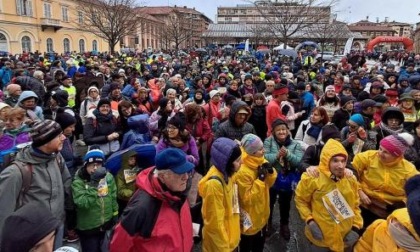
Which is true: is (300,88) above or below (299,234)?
above

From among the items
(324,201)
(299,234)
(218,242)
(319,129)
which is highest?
(319,129)

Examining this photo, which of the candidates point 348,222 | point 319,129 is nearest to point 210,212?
point 348,222

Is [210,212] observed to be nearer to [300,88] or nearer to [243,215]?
[243,215]

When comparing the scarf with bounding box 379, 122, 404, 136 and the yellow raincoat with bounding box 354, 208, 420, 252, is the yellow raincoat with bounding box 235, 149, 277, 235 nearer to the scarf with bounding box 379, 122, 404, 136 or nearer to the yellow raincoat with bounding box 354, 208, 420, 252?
the yellow raincoat with bounding box 354, 208, 420, 252

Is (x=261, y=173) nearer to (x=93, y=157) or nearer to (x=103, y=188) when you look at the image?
(x=103, y=188)

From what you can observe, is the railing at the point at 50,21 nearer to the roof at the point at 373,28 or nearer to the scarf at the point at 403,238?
the scarf at the point at 403,238

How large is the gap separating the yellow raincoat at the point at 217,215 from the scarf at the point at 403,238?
130cm

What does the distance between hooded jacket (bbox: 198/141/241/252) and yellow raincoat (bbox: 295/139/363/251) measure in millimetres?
811

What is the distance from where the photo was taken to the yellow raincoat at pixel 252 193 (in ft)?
10.7

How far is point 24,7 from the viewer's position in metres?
41.0

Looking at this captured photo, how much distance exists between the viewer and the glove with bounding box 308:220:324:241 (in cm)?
309

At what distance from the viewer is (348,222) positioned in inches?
121

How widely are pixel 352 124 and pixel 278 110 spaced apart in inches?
66.7

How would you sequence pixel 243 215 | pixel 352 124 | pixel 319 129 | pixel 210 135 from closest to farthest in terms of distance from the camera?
pixel 243 215 < pixel 352 124 < pixel 319 129 < pixel 210 135
